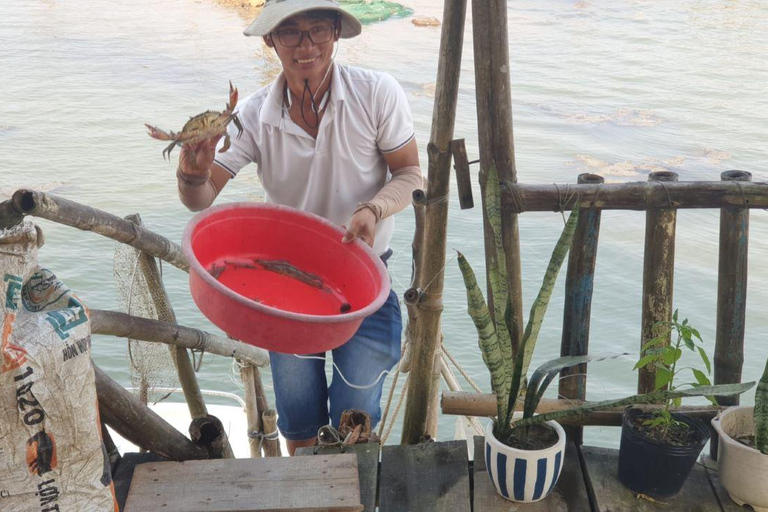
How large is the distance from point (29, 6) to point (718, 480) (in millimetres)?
21063

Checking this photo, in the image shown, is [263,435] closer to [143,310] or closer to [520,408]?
[143,310]

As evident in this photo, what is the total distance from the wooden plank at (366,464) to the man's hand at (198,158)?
907 millimetres

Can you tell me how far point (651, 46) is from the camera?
17.6 m

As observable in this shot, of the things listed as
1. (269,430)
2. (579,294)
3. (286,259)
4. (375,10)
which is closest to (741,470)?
(579,294)

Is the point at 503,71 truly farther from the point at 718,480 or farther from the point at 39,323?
the point at 39,323

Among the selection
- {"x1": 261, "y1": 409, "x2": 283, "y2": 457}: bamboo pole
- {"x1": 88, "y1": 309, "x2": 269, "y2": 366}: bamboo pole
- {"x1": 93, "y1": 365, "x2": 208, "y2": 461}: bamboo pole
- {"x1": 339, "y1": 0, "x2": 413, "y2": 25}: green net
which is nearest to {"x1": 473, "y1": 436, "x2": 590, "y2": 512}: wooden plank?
{"x1": 93, "y1": 365, "x2": 208, "y2": 461}: bamboo pole

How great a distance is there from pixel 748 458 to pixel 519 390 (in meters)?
0.63

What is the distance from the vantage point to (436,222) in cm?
286

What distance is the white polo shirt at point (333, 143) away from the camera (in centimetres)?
282

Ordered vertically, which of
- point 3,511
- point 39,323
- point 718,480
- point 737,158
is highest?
point 39,323

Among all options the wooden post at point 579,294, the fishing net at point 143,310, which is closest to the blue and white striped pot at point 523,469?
the wooden post at point 579,294

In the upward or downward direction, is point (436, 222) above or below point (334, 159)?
below

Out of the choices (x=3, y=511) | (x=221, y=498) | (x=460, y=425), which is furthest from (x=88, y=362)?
(x=460, y=425)

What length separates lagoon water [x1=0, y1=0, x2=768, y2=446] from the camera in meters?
8.08
